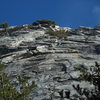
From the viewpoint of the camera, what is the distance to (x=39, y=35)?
170 feet

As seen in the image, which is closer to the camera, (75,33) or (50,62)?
(50,62)

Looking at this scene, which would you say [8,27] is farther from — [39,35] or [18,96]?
[18,96]

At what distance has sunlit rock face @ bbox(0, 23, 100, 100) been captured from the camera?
27.0 meters

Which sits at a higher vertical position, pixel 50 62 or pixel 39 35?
pixel 39 35

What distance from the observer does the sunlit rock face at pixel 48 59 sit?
88.4ft

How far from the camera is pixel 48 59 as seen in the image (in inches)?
1357

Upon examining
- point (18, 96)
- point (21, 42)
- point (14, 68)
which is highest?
point (21, 42)

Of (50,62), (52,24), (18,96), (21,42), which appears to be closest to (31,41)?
(21,42)

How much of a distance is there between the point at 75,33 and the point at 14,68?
22422 mm

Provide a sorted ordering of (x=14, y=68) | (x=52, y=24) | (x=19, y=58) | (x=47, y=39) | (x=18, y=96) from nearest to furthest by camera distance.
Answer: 1. (x=18, y=96)
2. (x=14, y=68)
3. (x=19, y=58)
4. (x=47, y=39)
5. (x=52, y=24)

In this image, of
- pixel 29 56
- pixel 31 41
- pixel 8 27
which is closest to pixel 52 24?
pixel 8 27

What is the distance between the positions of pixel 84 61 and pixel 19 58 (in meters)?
8.63

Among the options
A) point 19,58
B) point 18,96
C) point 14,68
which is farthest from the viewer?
point 19,58

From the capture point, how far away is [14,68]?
3288 cm
